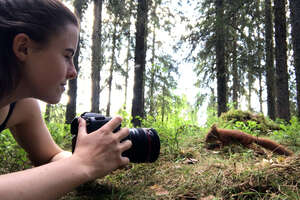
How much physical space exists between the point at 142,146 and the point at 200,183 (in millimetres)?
485

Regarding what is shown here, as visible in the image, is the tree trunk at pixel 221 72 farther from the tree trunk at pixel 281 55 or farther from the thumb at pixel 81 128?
the thumb at pixel 81 128

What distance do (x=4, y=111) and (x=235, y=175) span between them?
5.62 feet

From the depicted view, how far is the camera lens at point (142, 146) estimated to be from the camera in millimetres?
1663

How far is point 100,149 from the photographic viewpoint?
131 centimetres

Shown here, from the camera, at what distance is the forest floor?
1.39m

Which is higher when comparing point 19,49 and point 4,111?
point 19,49

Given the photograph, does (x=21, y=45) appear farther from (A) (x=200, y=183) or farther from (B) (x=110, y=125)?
(A) (x=200, y=183)

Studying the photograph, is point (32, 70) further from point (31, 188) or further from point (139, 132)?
point (139, 132)

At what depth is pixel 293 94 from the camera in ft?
46.3

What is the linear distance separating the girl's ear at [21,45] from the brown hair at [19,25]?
20 millimetres

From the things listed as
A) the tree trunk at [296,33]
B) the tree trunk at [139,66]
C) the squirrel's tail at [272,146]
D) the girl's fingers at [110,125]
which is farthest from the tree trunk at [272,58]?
the girl's fingers at [110,125]

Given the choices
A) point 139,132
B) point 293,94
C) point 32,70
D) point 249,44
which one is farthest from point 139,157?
point 293,94

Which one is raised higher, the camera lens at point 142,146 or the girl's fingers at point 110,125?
the girl's fingers at point 110,125

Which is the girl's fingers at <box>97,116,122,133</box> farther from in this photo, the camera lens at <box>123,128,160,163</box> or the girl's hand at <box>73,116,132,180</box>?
the camera lens at <box>123,128,160,163</box>
